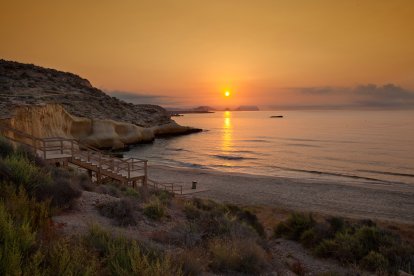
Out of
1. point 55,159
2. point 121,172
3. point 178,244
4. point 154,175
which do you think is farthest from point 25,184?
point 154,175

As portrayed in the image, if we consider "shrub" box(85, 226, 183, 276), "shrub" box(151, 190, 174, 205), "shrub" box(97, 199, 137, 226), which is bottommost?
"shrub" box(151, 190, 174, 205)

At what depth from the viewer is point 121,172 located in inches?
715

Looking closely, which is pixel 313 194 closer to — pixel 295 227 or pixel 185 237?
pixel 295 227

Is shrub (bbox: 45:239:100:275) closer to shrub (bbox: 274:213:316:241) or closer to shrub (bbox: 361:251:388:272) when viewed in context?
shrub (bbox: 361:251:388:272)

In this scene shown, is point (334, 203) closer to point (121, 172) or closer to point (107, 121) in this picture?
point (121, 172)

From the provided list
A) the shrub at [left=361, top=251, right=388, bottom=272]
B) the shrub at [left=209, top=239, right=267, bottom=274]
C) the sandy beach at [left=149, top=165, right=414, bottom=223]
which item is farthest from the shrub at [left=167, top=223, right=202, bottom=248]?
the sandy beach at [left=149, top=165, right=414, bottom=223]

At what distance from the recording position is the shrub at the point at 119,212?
25.1 ft

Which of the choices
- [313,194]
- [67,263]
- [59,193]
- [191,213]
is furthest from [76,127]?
[67,263]

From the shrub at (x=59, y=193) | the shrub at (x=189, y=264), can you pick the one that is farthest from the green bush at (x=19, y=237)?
the shrub at (x=189, y=264)

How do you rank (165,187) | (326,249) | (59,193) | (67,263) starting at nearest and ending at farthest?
(67,263) → (59,193) → (326,249) → (165,187)

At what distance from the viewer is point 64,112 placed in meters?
40.3

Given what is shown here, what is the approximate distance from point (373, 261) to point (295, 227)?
3588mm

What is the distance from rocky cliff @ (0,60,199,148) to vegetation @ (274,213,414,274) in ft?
91.3

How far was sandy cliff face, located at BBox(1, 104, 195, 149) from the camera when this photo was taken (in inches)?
1250
